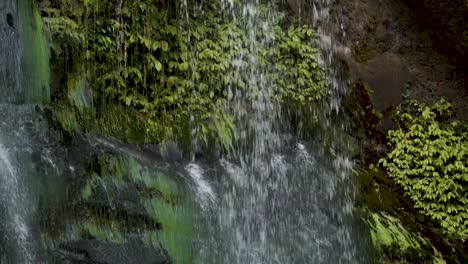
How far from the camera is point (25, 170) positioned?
456 centimetres

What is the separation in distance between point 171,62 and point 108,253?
8.17 ft

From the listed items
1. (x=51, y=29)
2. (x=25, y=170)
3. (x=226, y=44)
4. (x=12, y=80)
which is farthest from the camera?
(x=226, y=44)

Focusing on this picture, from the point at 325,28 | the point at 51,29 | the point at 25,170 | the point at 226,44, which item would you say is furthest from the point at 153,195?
the point at 325,28

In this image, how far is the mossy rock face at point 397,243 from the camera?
19.1 feet

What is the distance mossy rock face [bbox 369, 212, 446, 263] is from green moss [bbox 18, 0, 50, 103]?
3.56 meters

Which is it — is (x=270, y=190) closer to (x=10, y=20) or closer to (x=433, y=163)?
(x=433, y=163)

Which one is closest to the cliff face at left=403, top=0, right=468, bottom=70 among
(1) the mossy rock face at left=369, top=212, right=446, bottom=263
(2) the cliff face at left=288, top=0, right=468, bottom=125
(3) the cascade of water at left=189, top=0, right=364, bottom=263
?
(2) the cliff face at left=288, top=0, right=468, bottom=125

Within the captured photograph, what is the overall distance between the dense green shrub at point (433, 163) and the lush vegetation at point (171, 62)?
1238mm

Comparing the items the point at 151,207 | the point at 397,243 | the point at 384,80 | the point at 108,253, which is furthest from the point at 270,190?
the point at 384,80

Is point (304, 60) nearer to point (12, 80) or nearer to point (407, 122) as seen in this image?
point (407, 122)

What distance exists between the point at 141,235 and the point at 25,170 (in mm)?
1084

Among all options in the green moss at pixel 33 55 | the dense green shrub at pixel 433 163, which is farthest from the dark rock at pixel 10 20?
the dense green shrub at pixel 433 163

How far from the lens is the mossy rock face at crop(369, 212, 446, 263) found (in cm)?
582

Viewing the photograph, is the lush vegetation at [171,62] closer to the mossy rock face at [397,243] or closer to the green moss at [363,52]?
the green moss at [363,52]
